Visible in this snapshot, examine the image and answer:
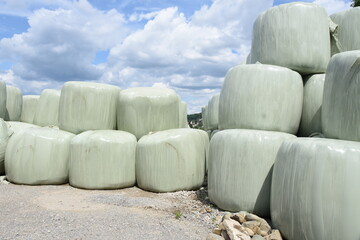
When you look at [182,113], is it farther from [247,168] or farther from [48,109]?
[247,168]

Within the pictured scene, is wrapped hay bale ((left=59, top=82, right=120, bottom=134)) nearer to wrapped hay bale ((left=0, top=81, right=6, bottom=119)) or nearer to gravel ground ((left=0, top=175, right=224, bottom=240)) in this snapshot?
gravel ground ((left=0, top=175, right=224, bottom=240))

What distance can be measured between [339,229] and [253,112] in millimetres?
1858

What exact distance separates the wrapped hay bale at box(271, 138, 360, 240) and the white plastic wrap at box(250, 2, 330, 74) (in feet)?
5.64

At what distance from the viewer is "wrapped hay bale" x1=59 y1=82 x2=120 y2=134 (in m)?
6.59

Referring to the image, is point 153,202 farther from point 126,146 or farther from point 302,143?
point 302,143

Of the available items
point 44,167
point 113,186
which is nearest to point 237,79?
point 113,186

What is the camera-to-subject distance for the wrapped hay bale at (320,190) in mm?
3088

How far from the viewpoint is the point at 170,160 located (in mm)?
5906

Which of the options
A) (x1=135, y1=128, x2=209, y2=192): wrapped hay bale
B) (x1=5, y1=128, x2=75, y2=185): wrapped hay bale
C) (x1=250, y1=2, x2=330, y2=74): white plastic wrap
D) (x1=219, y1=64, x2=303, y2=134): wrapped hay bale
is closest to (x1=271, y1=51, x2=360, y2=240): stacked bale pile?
(x1=219, y1=64, x2=303, y2=134): wrapped hay bale

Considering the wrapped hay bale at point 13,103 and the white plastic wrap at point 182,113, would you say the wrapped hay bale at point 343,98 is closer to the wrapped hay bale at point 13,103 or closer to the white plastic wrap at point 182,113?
the white plastic wrap at point 182,113

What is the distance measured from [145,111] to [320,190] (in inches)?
150

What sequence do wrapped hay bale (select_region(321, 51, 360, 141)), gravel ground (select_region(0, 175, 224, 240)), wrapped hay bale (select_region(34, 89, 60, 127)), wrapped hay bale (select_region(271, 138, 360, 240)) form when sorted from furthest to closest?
wrapped hay bale (select_region(34, 89, 60, 127)), gravel ground (select_region(0, 175, 224, 240)), wrapped hay bale (select_region(321, 51, 360, 141)), wrapped hay bale (select_region(271, 138, 360, 240))

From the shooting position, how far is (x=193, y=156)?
607 cm

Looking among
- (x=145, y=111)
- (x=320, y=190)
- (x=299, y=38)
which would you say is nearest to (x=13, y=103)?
(x=145, y=111)
